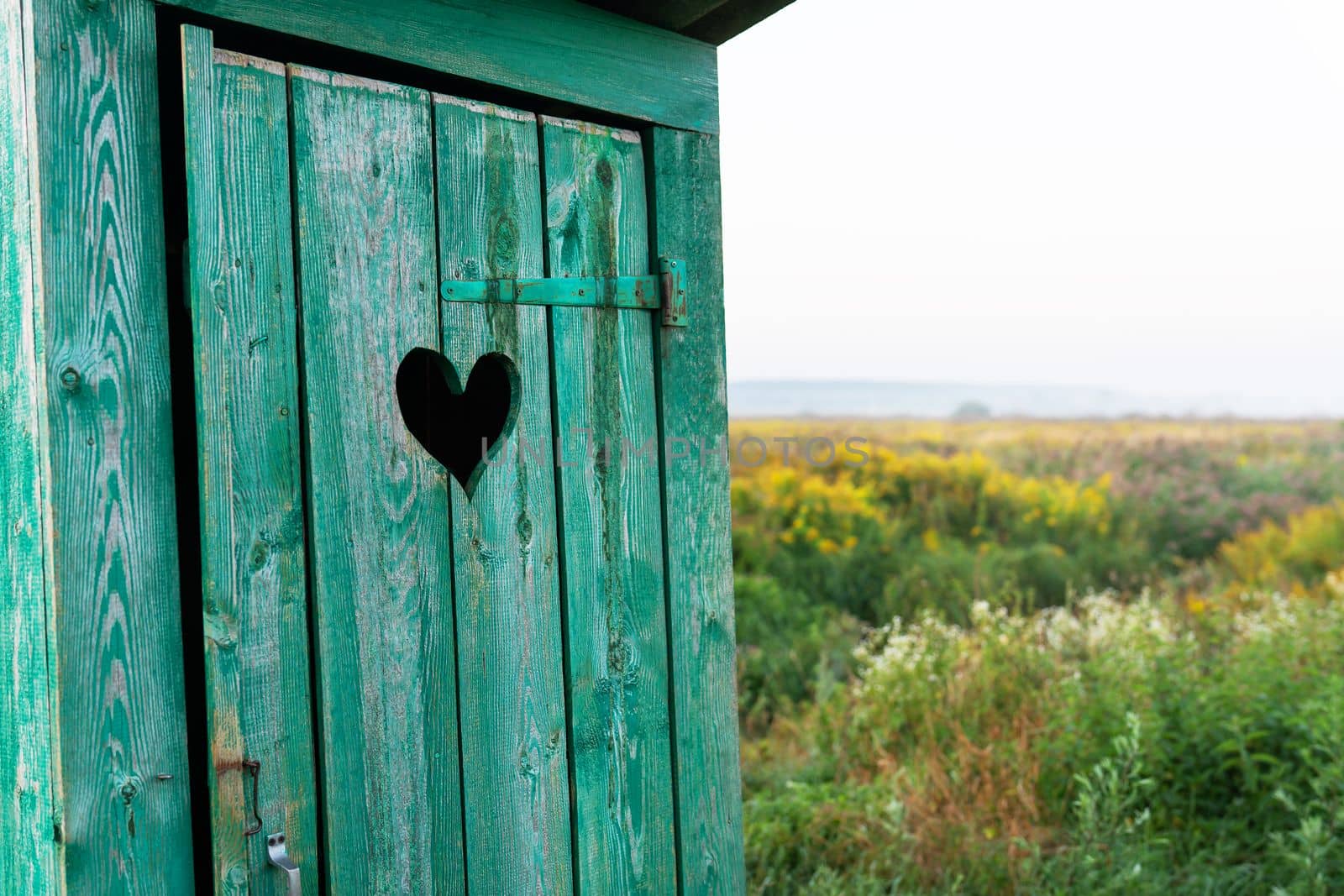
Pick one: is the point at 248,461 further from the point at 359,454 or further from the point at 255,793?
the point at 255,793

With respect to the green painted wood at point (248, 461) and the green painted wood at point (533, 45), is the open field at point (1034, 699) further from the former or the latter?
the green painted wood at point (248, 461)

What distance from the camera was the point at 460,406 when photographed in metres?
2.27

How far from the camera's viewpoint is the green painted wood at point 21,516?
148cm

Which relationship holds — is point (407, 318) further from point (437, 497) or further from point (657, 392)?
point (657, 392)

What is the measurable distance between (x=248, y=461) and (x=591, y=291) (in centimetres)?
76

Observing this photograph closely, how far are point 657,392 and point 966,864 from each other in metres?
2.50

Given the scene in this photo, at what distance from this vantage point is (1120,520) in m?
9.66

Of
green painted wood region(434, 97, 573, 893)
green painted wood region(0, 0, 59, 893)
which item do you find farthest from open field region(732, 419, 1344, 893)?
green painted wood region(0, 0, 59, 893)

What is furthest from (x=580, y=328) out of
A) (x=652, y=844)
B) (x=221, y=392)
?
(x=652, y=844)

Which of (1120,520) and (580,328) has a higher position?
(580,328)

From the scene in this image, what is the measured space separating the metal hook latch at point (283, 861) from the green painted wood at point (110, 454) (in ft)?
0.39

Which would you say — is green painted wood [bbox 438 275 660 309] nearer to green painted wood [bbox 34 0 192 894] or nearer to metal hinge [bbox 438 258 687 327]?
metal hinge [bbox 438 258 687 327]

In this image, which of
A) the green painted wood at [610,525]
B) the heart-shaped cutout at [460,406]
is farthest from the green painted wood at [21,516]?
the green painted wood at [610,525]

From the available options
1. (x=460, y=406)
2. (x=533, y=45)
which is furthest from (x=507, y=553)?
(x=533, y=45)
